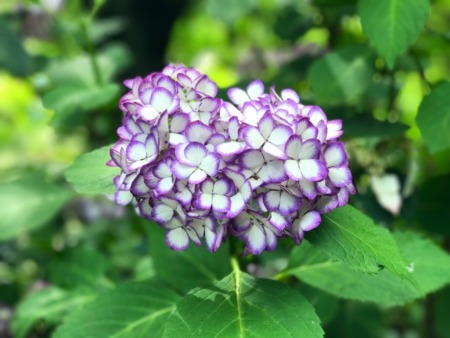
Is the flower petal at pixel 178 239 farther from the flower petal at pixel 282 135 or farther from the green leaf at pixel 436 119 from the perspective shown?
the green leaf at pixel 436 119

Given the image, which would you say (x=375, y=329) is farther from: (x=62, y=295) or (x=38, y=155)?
(x=38, y=155)

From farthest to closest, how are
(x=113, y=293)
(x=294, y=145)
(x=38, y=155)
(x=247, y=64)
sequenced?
(x=38, y=155), (x=247, y=64), (x=113, y=293), (x=294, y=145)

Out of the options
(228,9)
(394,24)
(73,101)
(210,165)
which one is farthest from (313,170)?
(228,9)

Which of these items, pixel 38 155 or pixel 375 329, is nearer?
pixel 375 329

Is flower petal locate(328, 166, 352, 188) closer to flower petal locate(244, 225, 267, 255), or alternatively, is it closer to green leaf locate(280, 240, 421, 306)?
flower petal locate(244, 225, 267, 255)

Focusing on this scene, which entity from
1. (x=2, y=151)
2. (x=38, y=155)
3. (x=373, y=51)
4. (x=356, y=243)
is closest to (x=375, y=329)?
(x=373, y=51)

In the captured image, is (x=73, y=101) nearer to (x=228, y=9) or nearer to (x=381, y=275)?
(x=228, y=9)

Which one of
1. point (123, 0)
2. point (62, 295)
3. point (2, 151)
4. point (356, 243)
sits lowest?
point (2, 151)
